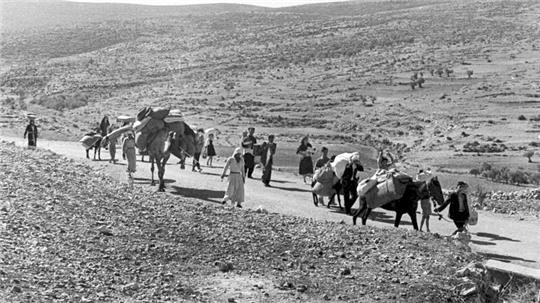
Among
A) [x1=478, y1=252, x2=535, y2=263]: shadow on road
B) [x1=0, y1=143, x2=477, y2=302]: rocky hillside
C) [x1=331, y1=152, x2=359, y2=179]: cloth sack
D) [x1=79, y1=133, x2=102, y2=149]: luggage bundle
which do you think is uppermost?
[x1=331, y1=152, x2=359, y2=179]: cloth sack

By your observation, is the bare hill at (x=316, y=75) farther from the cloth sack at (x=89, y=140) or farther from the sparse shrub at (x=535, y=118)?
the cloth sack at (x=89, y=140)

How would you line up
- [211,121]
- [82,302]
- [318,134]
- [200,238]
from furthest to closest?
[211,121]
[318,134]
[200,238]
[82,302]

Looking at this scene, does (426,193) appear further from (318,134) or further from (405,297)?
(318,134)

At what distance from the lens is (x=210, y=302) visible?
35.5 ft

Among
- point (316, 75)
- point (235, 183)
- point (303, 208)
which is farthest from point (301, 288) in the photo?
point (316, 75)

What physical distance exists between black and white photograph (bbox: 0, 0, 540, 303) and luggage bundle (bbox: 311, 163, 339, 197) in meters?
0.05

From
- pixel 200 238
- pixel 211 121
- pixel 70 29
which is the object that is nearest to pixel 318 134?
pixel 211 121

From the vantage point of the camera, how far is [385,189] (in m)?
15.4

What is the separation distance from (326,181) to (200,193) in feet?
11.2

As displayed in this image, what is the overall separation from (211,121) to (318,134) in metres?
6.95

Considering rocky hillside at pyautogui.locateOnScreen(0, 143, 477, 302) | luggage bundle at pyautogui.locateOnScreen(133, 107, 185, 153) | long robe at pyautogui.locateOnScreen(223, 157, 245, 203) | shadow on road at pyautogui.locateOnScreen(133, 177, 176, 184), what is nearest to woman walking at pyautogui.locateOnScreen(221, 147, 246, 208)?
long robe at pyautogui.locateOnScreen(223, 157, 245, 203)

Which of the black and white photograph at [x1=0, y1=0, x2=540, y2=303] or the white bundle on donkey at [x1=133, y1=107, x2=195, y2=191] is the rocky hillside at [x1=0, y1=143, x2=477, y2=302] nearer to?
the black and white photograph at [x1=0, y1=0, x2=540, y2=303]

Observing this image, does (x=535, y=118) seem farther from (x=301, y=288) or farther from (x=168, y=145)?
(x=301, y=288)

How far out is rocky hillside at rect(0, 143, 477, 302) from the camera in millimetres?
10867
